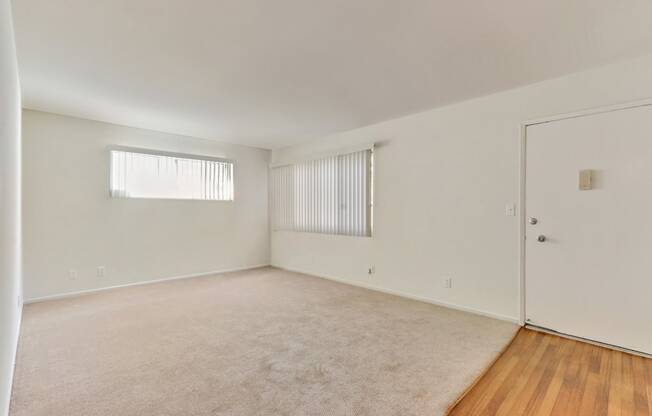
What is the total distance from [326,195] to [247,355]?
124 inches

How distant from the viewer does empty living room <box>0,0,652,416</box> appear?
1.97m

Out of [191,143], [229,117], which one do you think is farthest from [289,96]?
[191,143]

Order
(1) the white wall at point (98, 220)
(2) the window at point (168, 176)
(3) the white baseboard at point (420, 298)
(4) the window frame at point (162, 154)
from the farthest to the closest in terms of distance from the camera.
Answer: (2) the window at point (168, 176) → (4) the window frame at point (162, 154) → (1) the white wall at point (98, 220) → (3) the white baseboard at point (420, 298)

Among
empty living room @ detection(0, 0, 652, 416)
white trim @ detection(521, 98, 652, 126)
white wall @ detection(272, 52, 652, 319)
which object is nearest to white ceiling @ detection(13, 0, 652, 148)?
empty living room @ detection(0, 0, 652, 416)

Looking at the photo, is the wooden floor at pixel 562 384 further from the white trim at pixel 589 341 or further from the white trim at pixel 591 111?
the white trim at pixel 591 111

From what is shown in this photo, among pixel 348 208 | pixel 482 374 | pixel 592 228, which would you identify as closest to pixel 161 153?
pixel 348 208

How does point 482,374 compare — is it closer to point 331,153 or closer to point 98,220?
point 331,153

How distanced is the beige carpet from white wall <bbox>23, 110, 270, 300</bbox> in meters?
0.54

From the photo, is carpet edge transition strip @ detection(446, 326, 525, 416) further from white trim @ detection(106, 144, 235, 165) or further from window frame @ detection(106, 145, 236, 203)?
white trim @ detection(106, 144, 235, 165)

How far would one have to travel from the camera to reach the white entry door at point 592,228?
8.25 feet

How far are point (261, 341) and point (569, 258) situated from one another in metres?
2.90

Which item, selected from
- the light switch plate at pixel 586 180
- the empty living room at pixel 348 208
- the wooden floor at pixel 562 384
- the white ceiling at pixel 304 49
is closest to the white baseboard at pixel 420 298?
the empty living room at pixel 348 208

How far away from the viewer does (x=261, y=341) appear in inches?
108

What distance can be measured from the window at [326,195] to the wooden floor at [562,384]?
2.53 m
